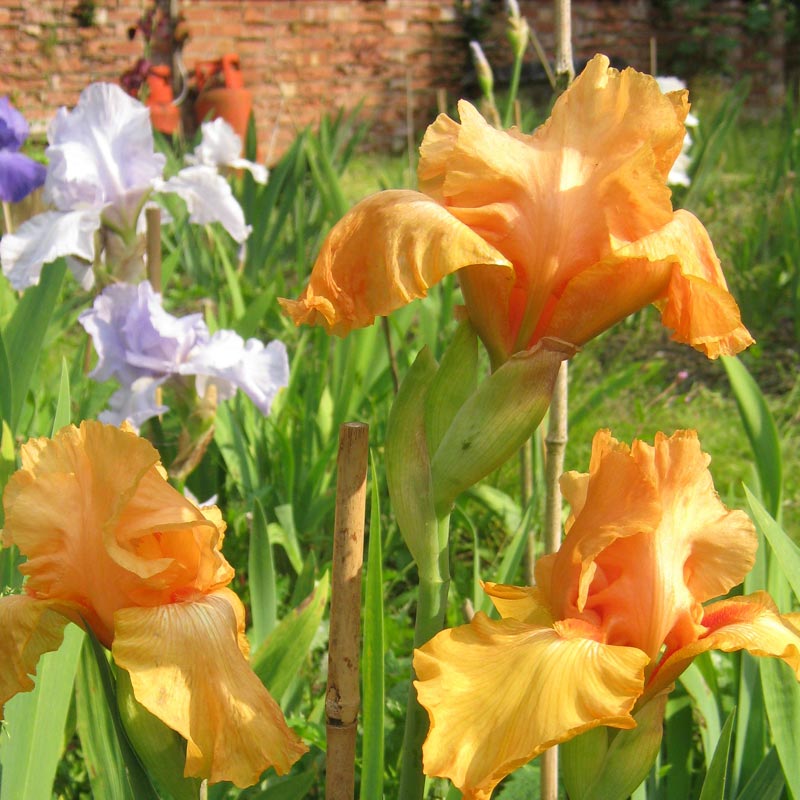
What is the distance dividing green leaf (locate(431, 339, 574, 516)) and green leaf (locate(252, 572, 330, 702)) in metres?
0.41

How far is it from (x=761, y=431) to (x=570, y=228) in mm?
671

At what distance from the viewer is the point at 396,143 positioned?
6465 millimetres

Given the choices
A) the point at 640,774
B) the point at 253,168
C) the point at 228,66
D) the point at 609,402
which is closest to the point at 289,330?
the point at 253,168

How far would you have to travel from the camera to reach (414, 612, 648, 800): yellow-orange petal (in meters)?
0.45

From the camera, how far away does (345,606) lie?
0.61 m

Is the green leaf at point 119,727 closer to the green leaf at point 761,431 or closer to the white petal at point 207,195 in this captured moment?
the green leaf at point 761,431

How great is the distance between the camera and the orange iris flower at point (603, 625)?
46 cm

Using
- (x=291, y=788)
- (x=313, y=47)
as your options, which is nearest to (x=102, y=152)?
(x=291, y=788)

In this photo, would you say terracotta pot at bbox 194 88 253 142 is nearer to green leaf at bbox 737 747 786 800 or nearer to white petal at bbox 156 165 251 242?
white petal at bbox 156 165 251 242

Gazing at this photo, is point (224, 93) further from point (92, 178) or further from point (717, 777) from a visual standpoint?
point (717, 777)

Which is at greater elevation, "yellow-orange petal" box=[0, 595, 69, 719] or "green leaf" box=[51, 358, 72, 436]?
"green leaf" box=[51, 358, 72, 436]

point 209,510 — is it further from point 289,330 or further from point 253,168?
point 253,168

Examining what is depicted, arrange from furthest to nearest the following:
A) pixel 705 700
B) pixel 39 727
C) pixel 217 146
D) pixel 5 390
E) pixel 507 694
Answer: pixel 217 146
pixel 5 390
pixel 705 700
pixel 39 727
pixel 507 694

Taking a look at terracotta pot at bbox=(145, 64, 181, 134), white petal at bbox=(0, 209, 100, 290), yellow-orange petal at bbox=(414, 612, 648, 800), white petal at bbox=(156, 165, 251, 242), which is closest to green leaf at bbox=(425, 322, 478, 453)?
yellow-orange petal at bbox=(414, 612, 648, 800)
